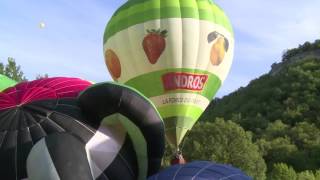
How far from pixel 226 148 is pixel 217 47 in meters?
13.5

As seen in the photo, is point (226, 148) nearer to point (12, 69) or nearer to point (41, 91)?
point (12, 69)

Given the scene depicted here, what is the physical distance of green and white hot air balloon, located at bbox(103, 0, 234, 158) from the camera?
13938mm

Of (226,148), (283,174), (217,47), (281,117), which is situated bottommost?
(283,174)

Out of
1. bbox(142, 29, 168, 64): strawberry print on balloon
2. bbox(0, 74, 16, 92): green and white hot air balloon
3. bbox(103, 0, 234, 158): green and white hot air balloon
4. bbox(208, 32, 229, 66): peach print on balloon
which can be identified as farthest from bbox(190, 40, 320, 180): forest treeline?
bbox(0, 74, 16, 92): green and white hot air balloon

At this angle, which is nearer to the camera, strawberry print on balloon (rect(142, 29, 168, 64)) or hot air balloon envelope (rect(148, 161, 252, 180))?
hot air balloon envelope (rect(148, 161, 252, 180))

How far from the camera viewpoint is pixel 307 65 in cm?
6444

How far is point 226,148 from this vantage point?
27609 mm

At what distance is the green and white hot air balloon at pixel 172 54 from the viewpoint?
13938 mm

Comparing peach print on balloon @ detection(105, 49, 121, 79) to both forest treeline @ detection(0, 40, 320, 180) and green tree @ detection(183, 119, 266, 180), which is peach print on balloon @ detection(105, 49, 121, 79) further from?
green tree @ detection(183, 119, 266, 180)

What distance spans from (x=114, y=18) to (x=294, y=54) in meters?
65.0

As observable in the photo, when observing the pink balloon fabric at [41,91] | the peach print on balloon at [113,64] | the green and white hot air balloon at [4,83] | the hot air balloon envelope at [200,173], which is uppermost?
the peach print on balloon at [113,64]

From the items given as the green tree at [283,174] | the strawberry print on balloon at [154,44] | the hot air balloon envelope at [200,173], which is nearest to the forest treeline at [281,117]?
the green tree at [283,174]

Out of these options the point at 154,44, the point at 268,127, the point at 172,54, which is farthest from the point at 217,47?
the point at 268,127

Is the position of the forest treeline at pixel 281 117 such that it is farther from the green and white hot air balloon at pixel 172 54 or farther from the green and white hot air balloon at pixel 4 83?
the green and white hot air balloon at pixel 4 83
